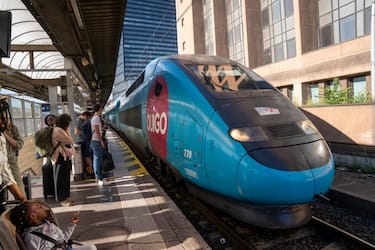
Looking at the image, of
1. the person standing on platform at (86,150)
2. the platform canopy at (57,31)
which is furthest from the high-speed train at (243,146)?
the platform canopy at (57,31)

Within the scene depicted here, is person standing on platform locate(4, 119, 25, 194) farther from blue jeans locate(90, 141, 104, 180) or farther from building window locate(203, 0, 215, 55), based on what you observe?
building window locate(203, 0, 215, 55)

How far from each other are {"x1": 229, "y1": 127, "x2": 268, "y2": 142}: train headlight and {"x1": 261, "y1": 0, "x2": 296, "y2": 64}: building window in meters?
22.5

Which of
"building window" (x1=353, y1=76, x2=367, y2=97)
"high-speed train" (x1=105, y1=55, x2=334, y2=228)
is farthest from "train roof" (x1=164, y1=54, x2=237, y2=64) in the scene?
"building window" (x1=353, y1=76, x2=367, y2=97)

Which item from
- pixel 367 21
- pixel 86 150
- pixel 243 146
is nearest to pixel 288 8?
pixel 367 21

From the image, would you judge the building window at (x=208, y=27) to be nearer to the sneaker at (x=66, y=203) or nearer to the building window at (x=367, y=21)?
the building window at (x=367, y=21)

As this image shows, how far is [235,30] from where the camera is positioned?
3306 centimetres

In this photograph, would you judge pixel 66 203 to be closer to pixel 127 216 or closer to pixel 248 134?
pixel 127 216

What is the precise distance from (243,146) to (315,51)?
2046 centimetres

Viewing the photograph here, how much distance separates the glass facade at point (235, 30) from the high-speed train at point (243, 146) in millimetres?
27477

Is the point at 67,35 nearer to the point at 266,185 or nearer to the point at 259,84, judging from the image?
the point at 259,84

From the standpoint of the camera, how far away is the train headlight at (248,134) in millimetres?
3662

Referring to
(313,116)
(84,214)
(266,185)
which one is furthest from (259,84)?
(313,116)

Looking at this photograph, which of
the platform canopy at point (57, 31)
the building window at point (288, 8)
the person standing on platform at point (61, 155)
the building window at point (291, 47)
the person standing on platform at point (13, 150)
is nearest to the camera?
the person standing on platform at point (13, 150)

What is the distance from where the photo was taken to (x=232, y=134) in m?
3.71
